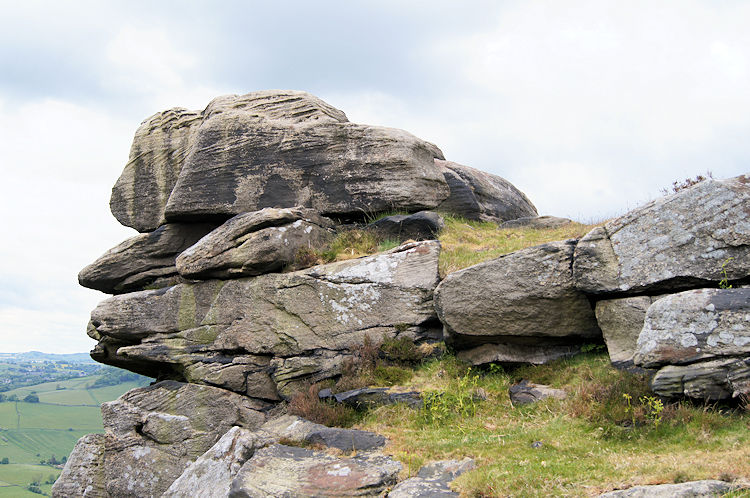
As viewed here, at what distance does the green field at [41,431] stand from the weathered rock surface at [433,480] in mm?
90220

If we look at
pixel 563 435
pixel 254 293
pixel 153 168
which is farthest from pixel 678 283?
pixel 153 168

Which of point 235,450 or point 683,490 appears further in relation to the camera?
point 235,450

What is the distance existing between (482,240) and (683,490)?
12152 millimetres

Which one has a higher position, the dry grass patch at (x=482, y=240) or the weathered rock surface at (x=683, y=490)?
the dry grass patch at (x=482, y=240)

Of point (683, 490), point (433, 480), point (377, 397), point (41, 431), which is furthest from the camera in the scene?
point (41, 431)

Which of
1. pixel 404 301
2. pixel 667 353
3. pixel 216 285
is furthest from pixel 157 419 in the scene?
pixel 667 353

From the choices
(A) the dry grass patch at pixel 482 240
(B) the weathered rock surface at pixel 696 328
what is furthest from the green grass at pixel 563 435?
(A) the dry grass patch at pixel 482 240

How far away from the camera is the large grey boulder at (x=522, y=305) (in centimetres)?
1323

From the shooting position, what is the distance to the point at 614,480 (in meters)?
8.22

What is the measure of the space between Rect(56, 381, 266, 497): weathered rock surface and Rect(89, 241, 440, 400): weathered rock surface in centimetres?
57

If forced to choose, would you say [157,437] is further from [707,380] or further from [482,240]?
[707,380]

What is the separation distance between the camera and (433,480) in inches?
368

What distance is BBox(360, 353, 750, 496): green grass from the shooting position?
834 cm

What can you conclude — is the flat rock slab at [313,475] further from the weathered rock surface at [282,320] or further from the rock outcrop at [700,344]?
the rock outcrop at [700,344]
